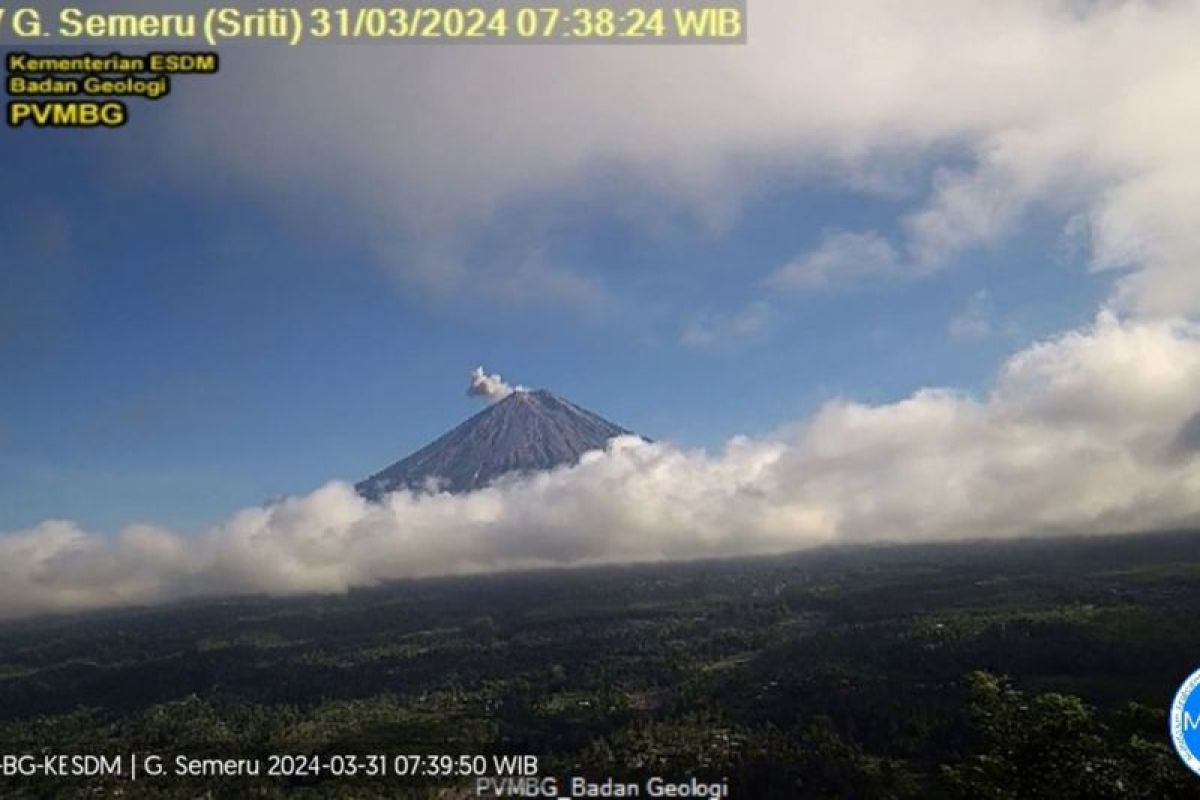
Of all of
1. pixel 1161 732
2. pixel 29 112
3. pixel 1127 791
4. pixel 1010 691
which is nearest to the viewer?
pixel 1127 791

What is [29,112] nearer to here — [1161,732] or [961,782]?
[961,782]

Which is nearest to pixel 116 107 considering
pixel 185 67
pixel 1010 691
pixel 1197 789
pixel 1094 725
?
pixel 185 67

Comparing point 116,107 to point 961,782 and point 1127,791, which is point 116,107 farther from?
point 1127,791

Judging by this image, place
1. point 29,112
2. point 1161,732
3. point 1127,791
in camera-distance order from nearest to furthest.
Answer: point 1127,791 → point 1161,732 → point 29,112

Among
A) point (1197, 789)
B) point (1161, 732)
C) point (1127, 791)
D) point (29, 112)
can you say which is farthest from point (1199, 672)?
point (29, 112)

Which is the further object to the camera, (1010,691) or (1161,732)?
(1161,732)

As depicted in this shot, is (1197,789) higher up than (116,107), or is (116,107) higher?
(116,107)

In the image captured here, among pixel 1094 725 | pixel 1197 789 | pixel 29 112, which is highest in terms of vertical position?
pixel 29 112
